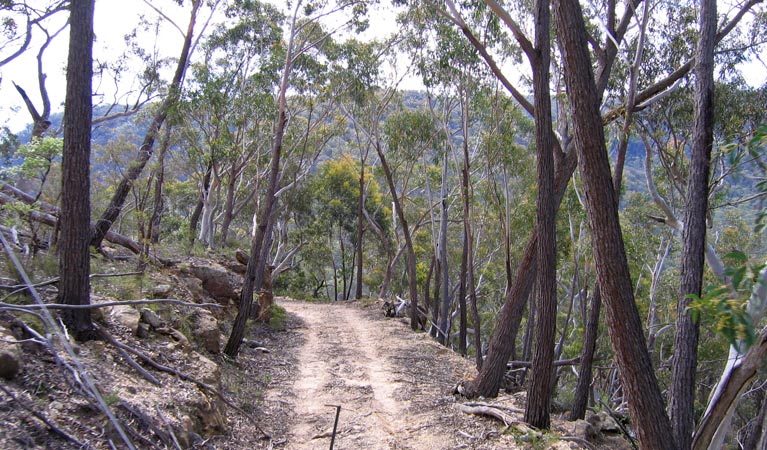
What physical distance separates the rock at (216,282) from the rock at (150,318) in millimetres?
4584

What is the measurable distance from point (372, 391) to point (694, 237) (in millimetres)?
4930

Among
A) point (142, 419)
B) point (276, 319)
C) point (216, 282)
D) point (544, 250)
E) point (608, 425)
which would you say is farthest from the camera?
point (276, 319)

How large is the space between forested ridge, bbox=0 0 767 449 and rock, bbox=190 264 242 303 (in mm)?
45

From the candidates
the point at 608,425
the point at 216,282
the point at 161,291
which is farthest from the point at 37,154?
the point at 608,425

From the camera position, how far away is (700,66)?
5.87 m

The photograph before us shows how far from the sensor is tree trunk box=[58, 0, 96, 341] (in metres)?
5.34

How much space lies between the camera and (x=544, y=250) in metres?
6.35

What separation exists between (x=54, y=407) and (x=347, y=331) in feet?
35.4

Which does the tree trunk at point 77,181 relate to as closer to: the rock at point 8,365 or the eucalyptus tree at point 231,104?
the rock at point 8,365

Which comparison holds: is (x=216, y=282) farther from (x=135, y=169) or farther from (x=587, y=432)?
(x=587, y=432)

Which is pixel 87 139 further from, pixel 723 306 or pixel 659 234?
pixel 659 234

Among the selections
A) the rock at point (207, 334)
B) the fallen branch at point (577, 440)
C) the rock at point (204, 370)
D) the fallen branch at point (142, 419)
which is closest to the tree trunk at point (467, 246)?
the fallen branch at point (577, 440)

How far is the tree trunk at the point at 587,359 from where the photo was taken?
9148mm

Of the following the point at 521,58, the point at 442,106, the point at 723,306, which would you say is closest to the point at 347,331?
the point at 442,106
